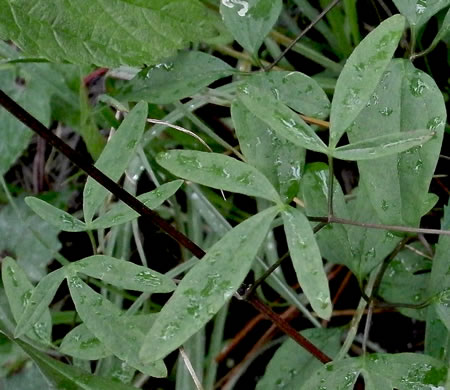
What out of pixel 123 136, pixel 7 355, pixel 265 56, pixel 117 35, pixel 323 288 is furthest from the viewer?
pixel 265 56

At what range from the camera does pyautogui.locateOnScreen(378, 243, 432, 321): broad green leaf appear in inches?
36.4

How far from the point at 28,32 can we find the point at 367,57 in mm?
433

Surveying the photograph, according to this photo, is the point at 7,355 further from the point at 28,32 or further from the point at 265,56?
the point at 265,56

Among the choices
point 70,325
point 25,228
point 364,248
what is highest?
point 364,248

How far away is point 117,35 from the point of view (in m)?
0.90

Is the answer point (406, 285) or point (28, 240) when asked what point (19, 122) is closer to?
point (28, 240)

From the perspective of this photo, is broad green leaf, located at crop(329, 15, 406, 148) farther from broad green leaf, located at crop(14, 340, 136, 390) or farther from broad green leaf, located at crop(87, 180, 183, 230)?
broad green leaf, located at crop(14, 340, 136, 390)

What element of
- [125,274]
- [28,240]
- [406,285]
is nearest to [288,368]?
[406,285]

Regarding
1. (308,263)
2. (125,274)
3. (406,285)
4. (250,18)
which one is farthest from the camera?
(406,285)

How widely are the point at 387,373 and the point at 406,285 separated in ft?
0.84

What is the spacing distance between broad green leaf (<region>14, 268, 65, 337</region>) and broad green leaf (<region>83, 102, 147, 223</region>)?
0.25 feet

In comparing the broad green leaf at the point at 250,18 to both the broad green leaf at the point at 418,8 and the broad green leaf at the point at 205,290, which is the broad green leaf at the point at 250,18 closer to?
the broad green leaf at the point at 418,8

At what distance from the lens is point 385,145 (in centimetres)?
63

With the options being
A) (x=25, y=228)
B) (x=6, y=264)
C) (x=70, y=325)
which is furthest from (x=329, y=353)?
(x=25, y=228)
